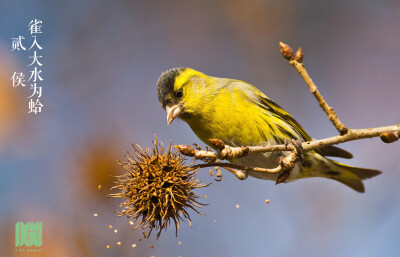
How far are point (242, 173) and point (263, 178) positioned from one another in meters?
0.45

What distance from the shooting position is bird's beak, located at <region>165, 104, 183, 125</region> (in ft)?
9.38

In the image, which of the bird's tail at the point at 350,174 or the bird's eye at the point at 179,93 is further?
the bird's tail at the point at 350,174

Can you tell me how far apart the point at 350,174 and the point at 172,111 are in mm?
1594

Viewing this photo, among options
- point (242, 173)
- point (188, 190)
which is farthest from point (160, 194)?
point (242, 173)

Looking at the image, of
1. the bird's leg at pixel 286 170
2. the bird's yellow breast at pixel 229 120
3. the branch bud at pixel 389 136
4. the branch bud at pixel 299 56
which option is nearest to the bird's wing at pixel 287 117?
the bird's yellow breast at pixel 229 120

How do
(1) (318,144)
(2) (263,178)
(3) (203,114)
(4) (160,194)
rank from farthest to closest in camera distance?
(2) (263,178) < (3) (203,114) < (4) (160,194) < (1) (318,144)

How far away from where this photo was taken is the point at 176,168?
84.4 inches

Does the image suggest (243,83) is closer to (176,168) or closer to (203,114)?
(203,114)

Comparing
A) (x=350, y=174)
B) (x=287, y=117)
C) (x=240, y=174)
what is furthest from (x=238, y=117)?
(x=350, y=174)

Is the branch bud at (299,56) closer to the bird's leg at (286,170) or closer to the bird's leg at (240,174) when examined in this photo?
the bird's leg at (286,170)

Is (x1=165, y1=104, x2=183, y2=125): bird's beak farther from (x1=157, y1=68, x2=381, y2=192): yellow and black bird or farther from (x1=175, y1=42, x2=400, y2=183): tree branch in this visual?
(x1=175, y1=42, x2=400, y2=183): tree branch

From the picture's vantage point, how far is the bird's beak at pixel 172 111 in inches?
113

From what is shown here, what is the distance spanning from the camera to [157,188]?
210 centimetres

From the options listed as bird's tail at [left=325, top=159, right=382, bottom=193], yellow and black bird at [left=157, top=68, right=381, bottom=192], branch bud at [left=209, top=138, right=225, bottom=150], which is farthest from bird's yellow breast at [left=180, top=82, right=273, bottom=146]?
branch bud at [left=209, top=138, right=225, bottom=150]
